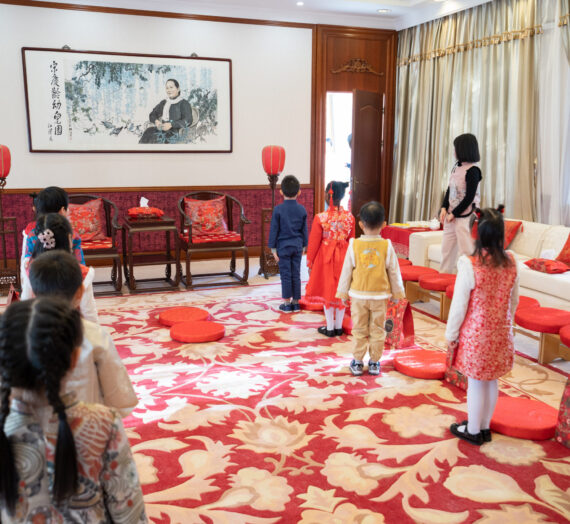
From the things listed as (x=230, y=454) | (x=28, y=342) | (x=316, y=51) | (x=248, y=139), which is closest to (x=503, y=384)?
(x=230, y=454)

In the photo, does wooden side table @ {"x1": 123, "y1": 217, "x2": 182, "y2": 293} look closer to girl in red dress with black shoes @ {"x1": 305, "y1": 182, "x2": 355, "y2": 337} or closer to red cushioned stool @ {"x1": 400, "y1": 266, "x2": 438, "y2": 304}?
girl in red dress with black shoes @ {"x1": 305, "y1": 182, "x2": 355, "y2": 337}

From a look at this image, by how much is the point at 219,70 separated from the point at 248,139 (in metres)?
0.89

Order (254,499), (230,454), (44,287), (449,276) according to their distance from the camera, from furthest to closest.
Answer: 1. (449,276)
2. (230,454)
3. (254,499)
4. (44,287)

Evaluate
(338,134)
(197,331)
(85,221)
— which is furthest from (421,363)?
(338,134)

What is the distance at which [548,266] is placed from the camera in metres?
4.44

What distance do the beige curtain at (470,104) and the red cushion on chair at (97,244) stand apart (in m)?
3.92

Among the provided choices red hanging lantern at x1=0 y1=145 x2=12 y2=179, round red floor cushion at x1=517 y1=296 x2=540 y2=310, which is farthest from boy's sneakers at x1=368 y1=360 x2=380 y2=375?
red hanging lantern at x1=0 y1=145 x2=12 y2=179

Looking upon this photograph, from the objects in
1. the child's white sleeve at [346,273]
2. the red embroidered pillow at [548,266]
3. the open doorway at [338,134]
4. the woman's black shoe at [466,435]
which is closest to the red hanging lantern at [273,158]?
the red embroidered pillow at [548,266]

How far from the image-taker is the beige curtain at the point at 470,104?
5.70m

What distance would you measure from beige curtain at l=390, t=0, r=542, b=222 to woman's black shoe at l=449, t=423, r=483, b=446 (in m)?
3.57

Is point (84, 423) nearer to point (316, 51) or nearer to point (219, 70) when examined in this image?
point (219, 70)

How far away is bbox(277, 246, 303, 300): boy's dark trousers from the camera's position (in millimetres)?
4770

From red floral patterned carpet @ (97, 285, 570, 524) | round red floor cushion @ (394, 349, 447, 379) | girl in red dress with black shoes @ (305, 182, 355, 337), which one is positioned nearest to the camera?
red floral patterned carpet @ (97, 285, 570, 524)

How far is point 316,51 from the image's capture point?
728cm
